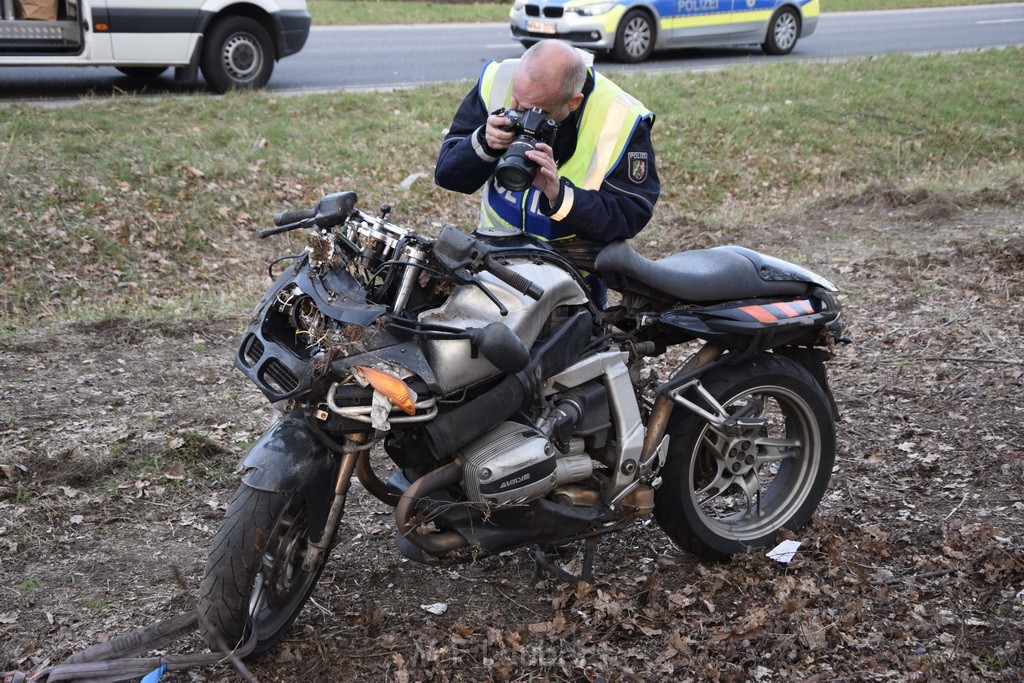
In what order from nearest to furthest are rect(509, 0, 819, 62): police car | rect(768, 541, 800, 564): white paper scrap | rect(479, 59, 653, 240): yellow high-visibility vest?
1. rect(479, 59, 653, 240): yellow high-visibility vest
2. rect(768, 541, 800, 564): white paper scrap
3. rect(509, 0, 819, 62): police car

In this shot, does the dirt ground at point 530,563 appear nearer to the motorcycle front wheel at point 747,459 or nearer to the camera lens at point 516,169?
the motorcycle front wheel at point 747,459

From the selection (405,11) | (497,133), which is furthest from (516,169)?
(405,11)

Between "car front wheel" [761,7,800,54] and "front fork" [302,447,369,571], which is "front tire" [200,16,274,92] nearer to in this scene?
"car front wheel" [761,7,800,54]

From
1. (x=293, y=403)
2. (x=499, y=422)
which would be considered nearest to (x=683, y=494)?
(x=499, y=422)

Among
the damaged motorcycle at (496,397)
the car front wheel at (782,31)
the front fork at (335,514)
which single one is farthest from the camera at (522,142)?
the car front wheel at (782,31)

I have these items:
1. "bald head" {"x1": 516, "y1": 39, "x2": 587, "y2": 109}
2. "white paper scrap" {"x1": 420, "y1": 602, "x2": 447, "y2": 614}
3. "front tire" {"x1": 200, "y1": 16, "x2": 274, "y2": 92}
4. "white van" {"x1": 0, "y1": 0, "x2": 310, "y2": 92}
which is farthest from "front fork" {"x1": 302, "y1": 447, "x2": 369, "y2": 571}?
"front tire" {"x1": 200, "y1": 16, "x2": 274, "y2": 92}

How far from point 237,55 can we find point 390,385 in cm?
876

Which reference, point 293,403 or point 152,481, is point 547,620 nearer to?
point 293,403

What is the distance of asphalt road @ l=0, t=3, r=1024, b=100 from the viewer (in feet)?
36.2

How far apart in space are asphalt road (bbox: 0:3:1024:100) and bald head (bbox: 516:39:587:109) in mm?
8074

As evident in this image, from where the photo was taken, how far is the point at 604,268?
12.1ft

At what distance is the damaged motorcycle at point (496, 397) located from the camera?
304 centimetres

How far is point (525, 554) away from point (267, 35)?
8.21 metres

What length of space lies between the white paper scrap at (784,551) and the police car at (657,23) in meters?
10.8
